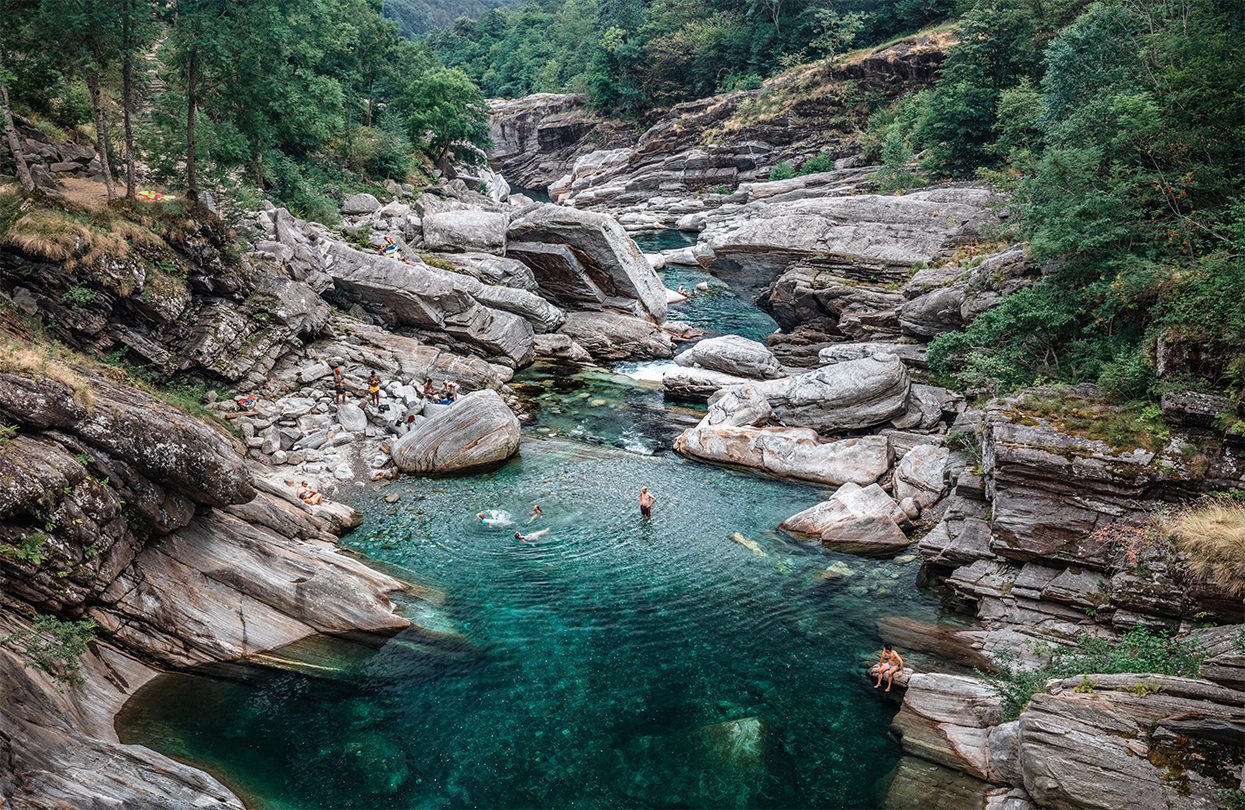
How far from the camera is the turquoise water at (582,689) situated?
36.1 ft

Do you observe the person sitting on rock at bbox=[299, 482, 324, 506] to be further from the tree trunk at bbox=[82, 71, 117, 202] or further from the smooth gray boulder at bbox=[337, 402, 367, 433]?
the tree trunk at bbox=[82, 71, 117, 202]

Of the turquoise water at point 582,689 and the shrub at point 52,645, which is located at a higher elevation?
the shrub at point 52,645

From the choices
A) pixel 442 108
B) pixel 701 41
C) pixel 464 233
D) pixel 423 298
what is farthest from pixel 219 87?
pixel 701 41

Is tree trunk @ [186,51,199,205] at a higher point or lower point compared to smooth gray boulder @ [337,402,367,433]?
higher

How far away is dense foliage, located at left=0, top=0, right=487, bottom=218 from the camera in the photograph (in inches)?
814

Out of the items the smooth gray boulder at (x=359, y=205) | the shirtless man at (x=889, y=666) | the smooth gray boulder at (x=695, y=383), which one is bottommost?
the shirtless man at (x=889, y=666)

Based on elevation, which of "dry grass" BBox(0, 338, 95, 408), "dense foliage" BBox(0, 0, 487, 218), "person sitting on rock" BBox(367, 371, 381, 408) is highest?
"dense foliage" BBox(0, 0, 487, 218)

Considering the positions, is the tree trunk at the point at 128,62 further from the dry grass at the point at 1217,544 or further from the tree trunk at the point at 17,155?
the dry grass at the point at 1217,544

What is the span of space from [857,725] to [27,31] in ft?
94.4

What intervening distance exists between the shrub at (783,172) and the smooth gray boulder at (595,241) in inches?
1223

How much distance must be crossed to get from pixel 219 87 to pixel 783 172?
4666 cm

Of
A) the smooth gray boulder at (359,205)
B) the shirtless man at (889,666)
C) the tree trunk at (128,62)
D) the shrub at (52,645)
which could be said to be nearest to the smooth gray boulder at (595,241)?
the smooth gray boulder at (359,205)

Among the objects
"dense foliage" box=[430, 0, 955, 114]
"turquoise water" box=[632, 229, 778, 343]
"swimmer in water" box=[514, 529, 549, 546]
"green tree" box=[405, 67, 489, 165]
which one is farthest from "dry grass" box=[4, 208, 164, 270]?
"dense foliage" box=[430, 0, 955, 114]

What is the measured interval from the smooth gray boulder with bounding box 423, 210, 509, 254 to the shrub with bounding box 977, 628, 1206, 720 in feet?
99.2
